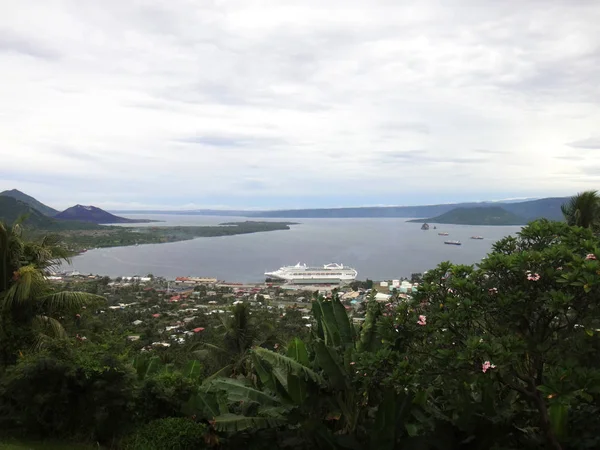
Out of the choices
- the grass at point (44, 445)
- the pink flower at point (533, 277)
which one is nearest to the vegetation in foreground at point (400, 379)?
the pink flower at point (533, 277)

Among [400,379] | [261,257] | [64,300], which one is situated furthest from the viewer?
[261,257]

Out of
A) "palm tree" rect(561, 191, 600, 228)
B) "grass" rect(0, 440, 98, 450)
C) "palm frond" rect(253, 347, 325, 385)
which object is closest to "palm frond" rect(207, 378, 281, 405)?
"palm frond" rect(253, 347, 325, 385)

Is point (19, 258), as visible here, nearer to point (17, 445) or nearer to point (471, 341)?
point (17, 445)

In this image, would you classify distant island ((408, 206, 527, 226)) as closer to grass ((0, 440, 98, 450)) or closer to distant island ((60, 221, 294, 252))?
distant island ((60, 221, 294, 252))

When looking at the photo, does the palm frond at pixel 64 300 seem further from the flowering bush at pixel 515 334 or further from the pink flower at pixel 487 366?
the pink flower at pixel 487 366

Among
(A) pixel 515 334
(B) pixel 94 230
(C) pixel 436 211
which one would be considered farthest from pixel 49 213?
(C) pixel 436 211

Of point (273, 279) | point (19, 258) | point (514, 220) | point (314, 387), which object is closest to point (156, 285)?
point (273, 279)

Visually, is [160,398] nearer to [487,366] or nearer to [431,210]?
[487,366]
